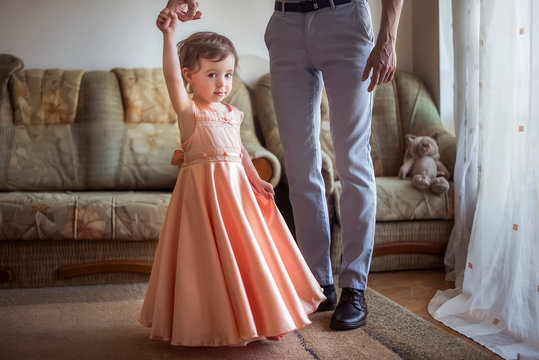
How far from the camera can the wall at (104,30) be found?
2799 mm

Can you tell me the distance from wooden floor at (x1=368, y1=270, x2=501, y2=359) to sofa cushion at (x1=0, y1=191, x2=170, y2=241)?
92 centimetres

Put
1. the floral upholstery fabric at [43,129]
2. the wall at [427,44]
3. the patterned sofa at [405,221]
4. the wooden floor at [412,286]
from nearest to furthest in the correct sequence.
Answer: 1. the wooden floor at [412,286]
2. the patterned sofa at [405,221]
3. the floral upholstery fabric at [43,129]
4. the wall at [427,44]

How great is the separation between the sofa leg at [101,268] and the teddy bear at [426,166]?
4.03ft

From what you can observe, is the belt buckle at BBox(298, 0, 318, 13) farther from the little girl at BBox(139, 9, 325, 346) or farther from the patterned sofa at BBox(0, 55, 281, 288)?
the patterned sofa at BBox(0, 55, 281, 288)

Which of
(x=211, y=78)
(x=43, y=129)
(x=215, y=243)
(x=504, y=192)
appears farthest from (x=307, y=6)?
(x=43, y=129)

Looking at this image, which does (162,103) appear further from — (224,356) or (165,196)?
(224,356)

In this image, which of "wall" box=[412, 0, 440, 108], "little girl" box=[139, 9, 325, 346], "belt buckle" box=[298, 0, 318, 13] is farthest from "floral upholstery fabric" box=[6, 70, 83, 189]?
"wall" box=[412, 0, 440, 108]

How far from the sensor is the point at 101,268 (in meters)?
2.08

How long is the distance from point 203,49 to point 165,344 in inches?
30.9

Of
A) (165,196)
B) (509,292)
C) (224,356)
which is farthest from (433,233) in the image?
(224,356)

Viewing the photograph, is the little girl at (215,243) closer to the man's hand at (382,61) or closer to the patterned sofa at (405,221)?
the man's hand at (382,61)

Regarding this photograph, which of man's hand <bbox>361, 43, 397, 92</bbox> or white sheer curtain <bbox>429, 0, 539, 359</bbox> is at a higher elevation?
man's hand <bbox>361, 43, 397, 92</bbox>

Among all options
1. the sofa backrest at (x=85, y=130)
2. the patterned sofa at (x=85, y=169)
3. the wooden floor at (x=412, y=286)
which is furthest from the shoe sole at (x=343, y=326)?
the sofa backrest at (x=85, y=130)

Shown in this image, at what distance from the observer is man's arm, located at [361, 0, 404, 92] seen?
1.40 meters
